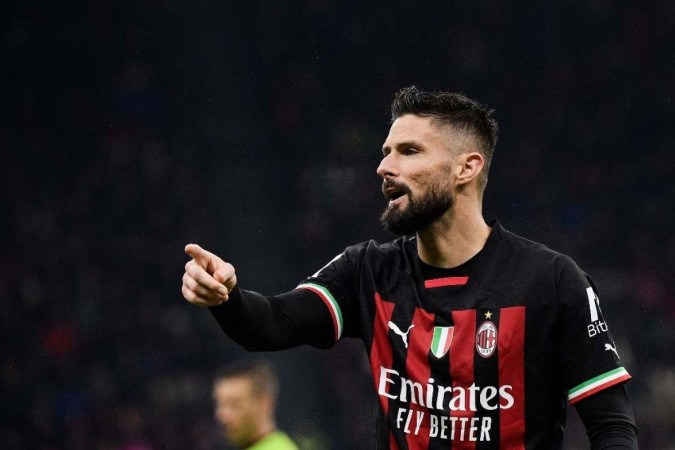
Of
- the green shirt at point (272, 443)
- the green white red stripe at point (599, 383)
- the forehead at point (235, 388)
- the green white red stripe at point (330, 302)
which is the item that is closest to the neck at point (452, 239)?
the green white red stripe at point (330, 302)

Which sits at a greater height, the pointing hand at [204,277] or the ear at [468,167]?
the ear at [468,167]

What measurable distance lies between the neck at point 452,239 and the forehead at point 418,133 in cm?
17

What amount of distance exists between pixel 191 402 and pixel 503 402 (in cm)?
468

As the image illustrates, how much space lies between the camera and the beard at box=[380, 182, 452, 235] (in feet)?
6.93

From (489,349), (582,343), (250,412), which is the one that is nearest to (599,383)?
(582,343)

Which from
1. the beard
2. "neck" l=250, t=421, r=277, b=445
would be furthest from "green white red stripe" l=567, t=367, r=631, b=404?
"neck" l=250, t=421, r=277, b=445

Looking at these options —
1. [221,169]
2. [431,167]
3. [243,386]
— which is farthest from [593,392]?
[221,169]

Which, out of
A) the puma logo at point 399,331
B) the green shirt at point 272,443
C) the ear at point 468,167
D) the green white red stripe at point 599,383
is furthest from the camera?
the green shirt at point 272,443

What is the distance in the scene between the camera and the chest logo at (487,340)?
6.53 ft

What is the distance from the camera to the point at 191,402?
634cm

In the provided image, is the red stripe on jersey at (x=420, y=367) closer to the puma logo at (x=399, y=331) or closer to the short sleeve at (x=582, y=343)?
the puma logo at (x=399, y=331)

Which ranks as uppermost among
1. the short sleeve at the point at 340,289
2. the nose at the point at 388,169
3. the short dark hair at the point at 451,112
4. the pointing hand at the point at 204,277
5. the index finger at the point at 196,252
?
the short dark hair at the point at 451,112

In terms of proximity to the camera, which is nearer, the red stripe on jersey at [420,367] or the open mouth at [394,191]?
the red stripe on jersey at [420,367]

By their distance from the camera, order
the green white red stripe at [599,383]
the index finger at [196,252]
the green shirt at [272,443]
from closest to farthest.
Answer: the index finger at [196,252] < the green white red stripe at [599,383] < the green shirt at [272,443]
